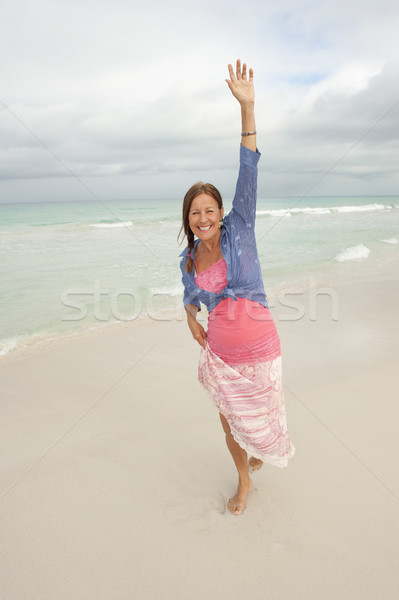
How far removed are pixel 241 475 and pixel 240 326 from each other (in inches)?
36.6

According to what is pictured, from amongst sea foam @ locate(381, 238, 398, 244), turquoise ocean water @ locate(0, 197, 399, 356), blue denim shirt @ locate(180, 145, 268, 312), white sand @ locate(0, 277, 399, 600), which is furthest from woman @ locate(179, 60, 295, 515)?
sea foam @ locate(381, 238, 398, 244)

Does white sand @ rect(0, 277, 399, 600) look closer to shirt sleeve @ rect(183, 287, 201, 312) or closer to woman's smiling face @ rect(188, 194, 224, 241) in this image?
shirt sleeve @ rect(183, 287, 201, 312)

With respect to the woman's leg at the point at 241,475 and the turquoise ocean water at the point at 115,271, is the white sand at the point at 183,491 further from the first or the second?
the turquoise ocean water at the point at 115,271

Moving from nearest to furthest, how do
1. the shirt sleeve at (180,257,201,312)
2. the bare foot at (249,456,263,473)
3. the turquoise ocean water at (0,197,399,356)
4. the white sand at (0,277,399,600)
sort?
the white sand at (0,277,399,600), the shirt sleeve at (180,257,201,312), the bare foot at (249,456,263,473), the turquoise ocean water at (0,197,399,356)

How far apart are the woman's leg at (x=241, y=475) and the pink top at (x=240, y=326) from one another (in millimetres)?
455

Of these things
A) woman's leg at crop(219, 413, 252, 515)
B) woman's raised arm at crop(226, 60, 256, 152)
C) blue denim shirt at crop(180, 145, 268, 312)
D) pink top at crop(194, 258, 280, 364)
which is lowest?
woman's leg at crop(219, 413, 252, 515)

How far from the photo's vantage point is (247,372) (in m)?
2.17

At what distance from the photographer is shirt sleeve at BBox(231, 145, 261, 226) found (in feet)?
6.53

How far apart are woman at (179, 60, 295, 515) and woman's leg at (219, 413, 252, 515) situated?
1.3 inches

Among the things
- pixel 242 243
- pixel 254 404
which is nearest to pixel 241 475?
pixel 254 404

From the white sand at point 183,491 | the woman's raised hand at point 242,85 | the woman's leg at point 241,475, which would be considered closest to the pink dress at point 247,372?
the woman's leg at point 241,475

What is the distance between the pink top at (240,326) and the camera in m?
2.14

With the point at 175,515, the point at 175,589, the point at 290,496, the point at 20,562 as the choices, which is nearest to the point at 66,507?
the point at 20,562

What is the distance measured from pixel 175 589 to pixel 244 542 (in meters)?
0.42
